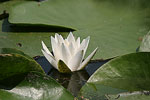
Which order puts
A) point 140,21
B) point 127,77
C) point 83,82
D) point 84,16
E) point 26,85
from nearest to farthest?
point 26,85, point 127,77, point 83,82, point 140,21, point 84,16

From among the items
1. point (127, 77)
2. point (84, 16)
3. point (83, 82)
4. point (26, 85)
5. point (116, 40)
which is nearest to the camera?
point (26, 85)

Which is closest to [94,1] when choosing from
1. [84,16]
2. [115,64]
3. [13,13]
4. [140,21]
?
[84,16]

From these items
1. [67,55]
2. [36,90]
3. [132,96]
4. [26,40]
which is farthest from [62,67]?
[26,40]

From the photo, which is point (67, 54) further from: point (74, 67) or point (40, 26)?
point (40, 26)

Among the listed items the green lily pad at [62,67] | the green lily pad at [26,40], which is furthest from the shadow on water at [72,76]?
the green lily pad at [26,40]

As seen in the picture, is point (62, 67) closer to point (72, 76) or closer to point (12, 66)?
point (72, 76)

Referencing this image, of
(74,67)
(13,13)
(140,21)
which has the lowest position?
(13,13)

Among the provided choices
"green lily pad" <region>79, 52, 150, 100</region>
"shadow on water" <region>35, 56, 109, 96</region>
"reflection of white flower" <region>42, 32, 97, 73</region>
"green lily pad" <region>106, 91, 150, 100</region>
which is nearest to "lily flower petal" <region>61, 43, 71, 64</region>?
"reflection of white flower" <region>42, 32, 97, 73</region>

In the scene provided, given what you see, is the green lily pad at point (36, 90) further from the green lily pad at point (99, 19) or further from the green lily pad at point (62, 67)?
the green lily pad at point (99, 19)
